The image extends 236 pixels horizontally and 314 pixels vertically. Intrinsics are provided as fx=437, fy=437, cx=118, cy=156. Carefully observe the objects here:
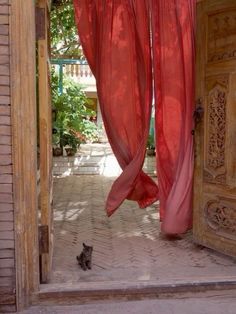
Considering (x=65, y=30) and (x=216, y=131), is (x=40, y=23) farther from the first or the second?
(x=65, y=30)

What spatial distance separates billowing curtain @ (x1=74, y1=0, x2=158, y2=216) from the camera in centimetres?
453

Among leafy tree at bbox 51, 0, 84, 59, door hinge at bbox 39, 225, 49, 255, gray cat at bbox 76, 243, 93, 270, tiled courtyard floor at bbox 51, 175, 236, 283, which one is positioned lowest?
tiled courtyard floor at bbox 51, 175, 236, 283

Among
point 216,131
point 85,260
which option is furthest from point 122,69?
point 85,260

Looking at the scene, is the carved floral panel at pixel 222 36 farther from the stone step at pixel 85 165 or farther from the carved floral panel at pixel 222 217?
the stone step at pixel 85 165

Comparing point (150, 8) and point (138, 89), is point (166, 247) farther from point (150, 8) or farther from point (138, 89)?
point (150, 8)

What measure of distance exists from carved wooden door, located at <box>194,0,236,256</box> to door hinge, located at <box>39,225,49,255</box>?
1577 millimetres

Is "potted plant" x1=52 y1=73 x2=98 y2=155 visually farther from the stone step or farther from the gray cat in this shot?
the gray cat

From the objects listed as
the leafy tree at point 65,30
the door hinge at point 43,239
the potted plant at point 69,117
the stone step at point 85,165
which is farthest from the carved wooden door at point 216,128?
the potted plant at point 69,117


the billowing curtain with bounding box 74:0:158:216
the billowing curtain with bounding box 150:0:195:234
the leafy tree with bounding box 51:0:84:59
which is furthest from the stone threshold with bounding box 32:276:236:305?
Answer: the leafy tree with bounding box 51:0:84:59

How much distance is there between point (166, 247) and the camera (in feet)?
14.5

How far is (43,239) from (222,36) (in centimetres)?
235

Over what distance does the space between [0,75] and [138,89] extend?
6.46ft

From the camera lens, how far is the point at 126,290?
10.9 feet

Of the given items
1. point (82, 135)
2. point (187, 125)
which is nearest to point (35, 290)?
point (187, 125)
